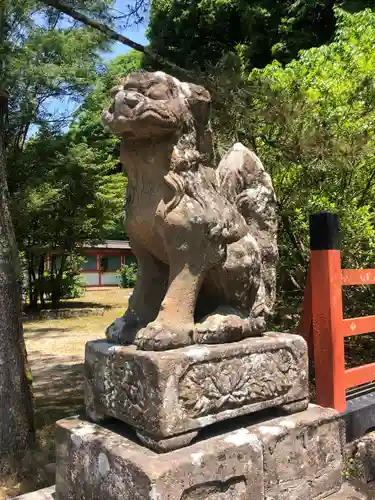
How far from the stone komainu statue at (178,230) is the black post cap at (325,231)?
1.26 ft

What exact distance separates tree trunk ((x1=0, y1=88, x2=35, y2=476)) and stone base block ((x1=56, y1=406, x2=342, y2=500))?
1359mm

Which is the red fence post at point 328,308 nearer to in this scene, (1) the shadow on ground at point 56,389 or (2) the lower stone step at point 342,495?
(2) the lower stone step at point 342,495

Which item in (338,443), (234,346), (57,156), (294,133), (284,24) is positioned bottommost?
(338,443)

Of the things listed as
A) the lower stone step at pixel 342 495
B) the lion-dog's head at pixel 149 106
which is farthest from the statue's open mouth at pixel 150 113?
the lower stone step at pixel 342 495

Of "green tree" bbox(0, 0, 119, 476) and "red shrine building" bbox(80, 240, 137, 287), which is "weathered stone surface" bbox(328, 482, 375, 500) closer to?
"green tree" bbox(0, 0, 119, 476)

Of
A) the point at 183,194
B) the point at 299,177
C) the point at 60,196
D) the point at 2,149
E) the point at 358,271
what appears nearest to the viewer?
the point at 183,194

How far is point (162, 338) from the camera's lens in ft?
5.76

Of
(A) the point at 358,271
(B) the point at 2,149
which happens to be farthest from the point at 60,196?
(A) the point at 358,271

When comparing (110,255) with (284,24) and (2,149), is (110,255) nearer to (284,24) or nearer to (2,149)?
(284,24)

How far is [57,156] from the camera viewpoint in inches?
476

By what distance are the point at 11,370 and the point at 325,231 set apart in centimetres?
234

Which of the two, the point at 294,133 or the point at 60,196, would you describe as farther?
the point at 60,196

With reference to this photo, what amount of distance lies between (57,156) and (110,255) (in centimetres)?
1057

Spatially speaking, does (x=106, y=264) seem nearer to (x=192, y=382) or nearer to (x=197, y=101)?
(x=197, y=101)
